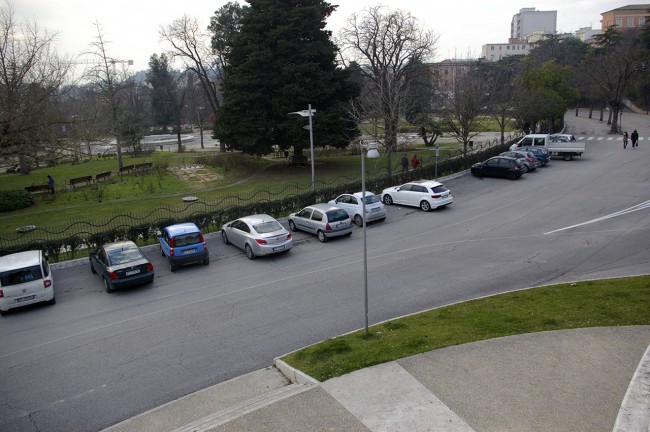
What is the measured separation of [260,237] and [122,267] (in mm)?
4800

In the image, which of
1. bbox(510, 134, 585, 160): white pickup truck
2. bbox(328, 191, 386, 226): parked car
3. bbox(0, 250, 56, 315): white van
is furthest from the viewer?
bbox(510, 134, 585, 160): white pickup truck

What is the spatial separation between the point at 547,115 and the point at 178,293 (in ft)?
141

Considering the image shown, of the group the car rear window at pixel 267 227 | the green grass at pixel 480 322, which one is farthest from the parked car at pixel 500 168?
the green grass at pixel 480 322

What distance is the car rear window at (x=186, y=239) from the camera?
1753 cm

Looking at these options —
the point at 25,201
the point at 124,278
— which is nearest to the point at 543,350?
the point at 124,278

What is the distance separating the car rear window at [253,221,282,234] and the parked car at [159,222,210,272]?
210 centimetres

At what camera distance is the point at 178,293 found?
51.1 ft

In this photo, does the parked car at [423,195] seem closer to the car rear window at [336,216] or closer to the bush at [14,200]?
the car rear window at [336,216]

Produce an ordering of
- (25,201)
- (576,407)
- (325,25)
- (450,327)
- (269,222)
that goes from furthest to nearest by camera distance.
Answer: (325,25), (25,201), (269,222), (450,327), (576,407)

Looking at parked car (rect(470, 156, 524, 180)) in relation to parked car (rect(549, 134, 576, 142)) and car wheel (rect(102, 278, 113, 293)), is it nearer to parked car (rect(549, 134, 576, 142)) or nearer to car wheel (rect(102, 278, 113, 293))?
parked car (rect(549, 134, 576, 142))

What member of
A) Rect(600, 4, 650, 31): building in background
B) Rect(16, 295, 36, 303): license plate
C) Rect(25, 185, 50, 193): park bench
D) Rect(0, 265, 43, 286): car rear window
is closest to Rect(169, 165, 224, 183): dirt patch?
Rect(25, 185, 50, 193): park bench

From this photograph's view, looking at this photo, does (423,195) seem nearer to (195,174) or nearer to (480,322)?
(480,322)

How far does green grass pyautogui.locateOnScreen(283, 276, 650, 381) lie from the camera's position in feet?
32.7

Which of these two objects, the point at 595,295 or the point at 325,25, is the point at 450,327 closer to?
the point at 595,295
